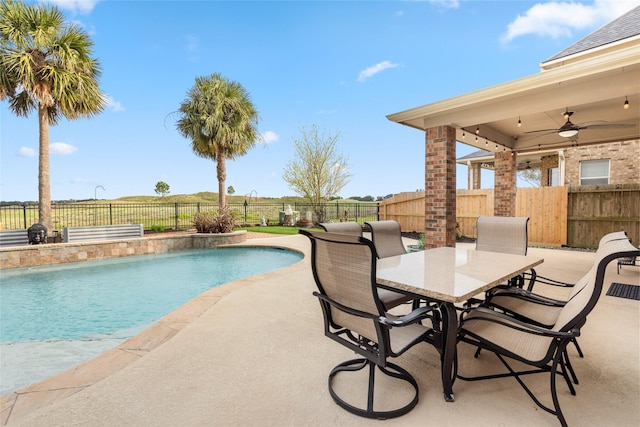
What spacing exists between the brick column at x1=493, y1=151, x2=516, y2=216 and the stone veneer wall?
8101 mm

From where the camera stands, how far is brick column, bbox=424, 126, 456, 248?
4.87 metres

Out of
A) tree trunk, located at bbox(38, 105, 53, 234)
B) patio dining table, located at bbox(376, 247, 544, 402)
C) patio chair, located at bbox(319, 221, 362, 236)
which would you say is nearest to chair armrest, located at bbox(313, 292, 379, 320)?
patio dining table, located at bbox(376, 247, 544, 402)

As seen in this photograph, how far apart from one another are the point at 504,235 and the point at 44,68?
11771 millimetres

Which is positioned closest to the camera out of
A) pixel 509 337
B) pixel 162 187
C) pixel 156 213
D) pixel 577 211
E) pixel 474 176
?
pixel 509 337

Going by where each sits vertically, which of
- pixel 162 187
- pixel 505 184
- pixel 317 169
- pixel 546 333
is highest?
pixel 162 187

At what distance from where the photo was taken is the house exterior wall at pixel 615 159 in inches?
338

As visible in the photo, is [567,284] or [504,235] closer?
[567,284]

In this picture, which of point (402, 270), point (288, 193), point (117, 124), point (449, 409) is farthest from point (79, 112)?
point (449, 409)

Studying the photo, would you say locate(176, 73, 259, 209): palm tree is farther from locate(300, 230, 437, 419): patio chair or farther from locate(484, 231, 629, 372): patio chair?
locate(484, 231, 629, 372): patio chair

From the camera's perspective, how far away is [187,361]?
2.26m

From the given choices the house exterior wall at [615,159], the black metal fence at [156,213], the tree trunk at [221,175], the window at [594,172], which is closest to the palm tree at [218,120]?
the tree trunk at [221,175]

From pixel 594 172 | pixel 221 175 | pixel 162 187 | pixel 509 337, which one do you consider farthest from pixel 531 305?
pixel 162 187

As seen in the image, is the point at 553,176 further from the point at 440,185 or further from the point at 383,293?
the point at 383,293

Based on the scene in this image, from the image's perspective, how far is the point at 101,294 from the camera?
516cm
